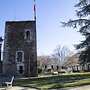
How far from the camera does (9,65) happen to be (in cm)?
6016

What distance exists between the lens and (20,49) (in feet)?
200

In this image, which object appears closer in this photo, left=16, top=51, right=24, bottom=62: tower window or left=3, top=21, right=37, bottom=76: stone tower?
left=3, top=21, right=37, bottom=76: stone tower

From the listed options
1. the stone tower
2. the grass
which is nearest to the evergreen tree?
the grass

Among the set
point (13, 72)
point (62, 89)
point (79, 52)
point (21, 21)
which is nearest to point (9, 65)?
point (13, 72)

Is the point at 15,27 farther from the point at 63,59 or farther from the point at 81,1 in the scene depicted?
the point at 63,59

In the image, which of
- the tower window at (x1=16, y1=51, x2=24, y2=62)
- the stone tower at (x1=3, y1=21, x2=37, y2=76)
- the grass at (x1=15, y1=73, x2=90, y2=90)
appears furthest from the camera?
the tower window at (x1=16, y1=51, x2=24, y2=62)

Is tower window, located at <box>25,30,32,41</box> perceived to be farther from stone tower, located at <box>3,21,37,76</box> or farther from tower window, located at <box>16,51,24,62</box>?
tower window, located at <box>16,51,24,62</box>

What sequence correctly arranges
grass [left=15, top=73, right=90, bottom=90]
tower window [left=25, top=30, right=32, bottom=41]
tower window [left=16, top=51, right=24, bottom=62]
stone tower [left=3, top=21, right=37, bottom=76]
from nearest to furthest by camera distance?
grass [left=15, top=73, right=90, bottom=90], stone tower [left=3, top=21, right=37, bottom=76], tower window [left=16, top=51, right=24, bottom=62], tower window [left=25, top=30, right=32, bottom=41]

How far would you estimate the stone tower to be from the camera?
59719 mm

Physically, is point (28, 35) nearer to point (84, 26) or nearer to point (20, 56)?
point (20, 56)

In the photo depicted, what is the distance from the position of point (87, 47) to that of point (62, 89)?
11032 mm

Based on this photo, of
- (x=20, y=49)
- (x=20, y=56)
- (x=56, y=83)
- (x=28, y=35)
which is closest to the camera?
(x=56, y=83)

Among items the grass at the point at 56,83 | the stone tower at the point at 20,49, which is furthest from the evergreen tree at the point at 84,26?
the stone tower at the point at 20,49

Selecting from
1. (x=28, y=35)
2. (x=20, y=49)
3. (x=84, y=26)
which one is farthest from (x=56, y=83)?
(x=28, y=35)
